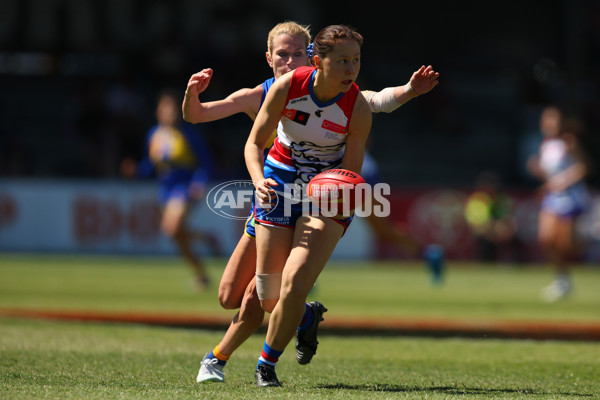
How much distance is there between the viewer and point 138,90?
83.5ft

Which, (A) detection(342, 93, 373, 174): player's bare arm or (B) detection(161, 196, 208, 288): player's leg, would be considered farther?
(B) detection(161, 196, 208, 288): player's leg

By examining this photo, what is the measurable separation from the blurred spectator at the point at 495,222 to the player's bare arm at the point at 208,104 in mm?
16296

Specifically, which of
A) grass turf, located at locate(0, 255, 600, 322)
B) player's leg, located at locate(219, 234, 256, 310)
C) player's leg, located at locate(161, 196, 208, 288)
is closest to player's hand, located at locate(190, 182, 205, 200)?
player's leg, located at locate(161, 196, 208, 288)

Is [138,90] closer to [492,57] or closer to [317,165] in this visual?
[492,57]

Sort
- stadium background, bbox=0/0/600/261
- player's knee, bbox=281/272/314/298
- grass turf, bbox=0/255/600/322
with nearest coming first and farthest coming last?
player's knee, bbox=281/272/314/298 < grass turf, bbox=0/255/600/322 < stadium background, bbox=0/0/600/261

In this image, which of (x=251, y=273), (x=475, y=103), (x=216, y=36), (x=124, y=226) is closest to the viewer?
(x=251, y=273)

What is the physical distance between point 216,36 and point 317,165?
19.1m

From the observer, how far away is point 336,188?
5582 mm

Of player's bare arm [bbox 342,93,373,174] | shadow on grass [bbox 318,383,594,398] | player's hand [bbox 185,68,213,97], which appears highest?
player's hand [bbox 185,68,213,97]

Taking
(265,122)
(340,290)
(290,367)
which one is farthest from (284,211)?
(340,290)

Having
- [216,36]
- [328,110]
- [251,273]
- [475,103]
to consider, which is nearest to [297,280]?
[251,273]

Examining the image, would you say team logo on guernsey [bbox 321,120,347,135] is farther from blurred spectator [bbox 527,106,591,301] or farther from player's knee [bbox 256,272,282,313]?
blurred spectator [bbox 527,106,591,301]

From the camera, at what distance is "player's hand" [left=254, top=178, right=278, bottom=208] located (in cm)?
561

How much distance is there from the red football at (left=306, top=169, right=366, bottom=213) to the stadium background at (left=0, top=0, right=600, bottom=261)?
1577 cm
